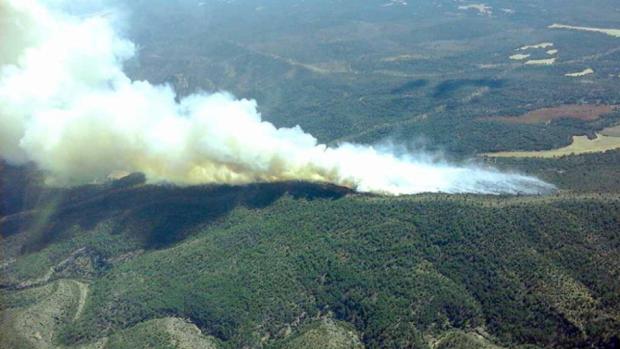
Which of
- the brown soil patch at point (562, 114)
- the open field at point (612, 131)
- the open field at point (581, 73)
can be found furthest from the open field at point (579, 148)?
the open field at point (581, 73)

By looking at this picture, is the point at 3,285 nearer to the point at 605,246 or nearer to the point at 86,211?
the point at 86,211

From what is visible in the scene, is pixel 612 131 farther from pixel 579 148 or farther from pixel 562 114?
pixel 562 114

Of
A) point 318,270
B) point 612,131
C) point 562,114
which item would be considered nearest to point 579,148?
point 612,131

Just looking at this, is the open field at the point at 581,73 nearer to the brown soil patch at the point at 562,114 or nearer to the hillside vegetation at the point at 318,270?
the brown soil patch at the point at 562,114

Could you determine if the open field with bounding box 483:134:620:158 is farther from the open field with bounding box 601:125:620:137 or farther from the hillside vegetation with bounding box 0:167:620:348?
the hillside vegetation with bounding box 0:167:620:348

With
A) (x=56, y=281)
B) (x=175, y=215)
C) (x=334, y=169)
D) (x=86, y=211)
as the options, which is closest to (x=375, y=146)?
(x=334, y=169)
